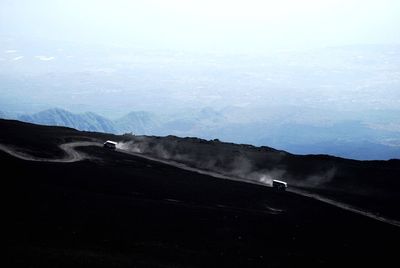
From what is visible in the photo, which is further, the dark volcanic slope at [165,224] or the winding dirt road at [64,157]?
the winding dirt road at [64,157]

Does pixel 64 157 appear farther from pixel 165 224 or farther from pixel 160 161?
pixel 165 224

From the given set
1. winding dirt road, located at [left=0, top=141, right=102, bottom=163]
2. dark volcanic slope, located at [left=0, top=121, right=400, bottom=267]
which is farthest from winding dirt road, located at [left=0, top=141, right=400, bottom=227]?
dark volcanic slope, located at [left=0, top=121, right=400, bottom=267]

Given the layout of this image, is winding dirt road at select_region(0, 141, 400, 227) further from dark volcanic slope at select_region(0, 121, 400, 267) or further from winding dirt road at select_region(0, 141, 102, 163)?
dark volcanic slope at select_region(0, 121, 400, 267)

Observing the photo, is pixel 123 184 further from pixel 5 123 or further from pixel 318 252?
pixel 5 123

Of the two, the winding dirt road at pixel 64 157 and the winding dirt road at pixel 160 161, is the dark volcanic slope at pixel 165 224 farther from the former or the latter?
the winding dirt road at pixel 64 157

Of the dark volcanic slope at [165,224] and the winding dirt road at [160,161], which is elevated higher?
the winding dirt road at [160,161]

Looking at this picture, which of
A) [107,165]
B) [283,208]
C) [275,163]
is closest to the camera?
[283,208]

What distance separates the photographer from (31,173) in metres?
53.1

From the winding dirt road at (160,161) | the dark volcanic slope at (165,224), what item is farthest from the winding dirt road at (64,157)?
the dark volcanic slope at (165,224)

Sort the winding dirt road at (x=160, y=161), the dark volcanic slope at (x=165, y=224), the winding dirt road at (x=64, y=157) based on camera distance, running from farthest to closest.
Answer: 1. the winding dirt road at (x=64, y=157)
2. the winding dirt road at (x=160, y=161)
3. the dark volcanic slope at (x=165, y=224)

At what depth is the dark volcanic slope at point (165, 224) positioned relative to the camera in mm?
34875

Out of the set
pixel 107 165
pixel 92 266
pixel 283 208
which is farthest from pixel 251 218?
pixel 107 165

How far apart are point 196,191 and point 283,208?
30.0 ft

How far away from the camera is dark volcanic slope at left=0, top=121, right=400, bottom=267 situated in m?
34.9
